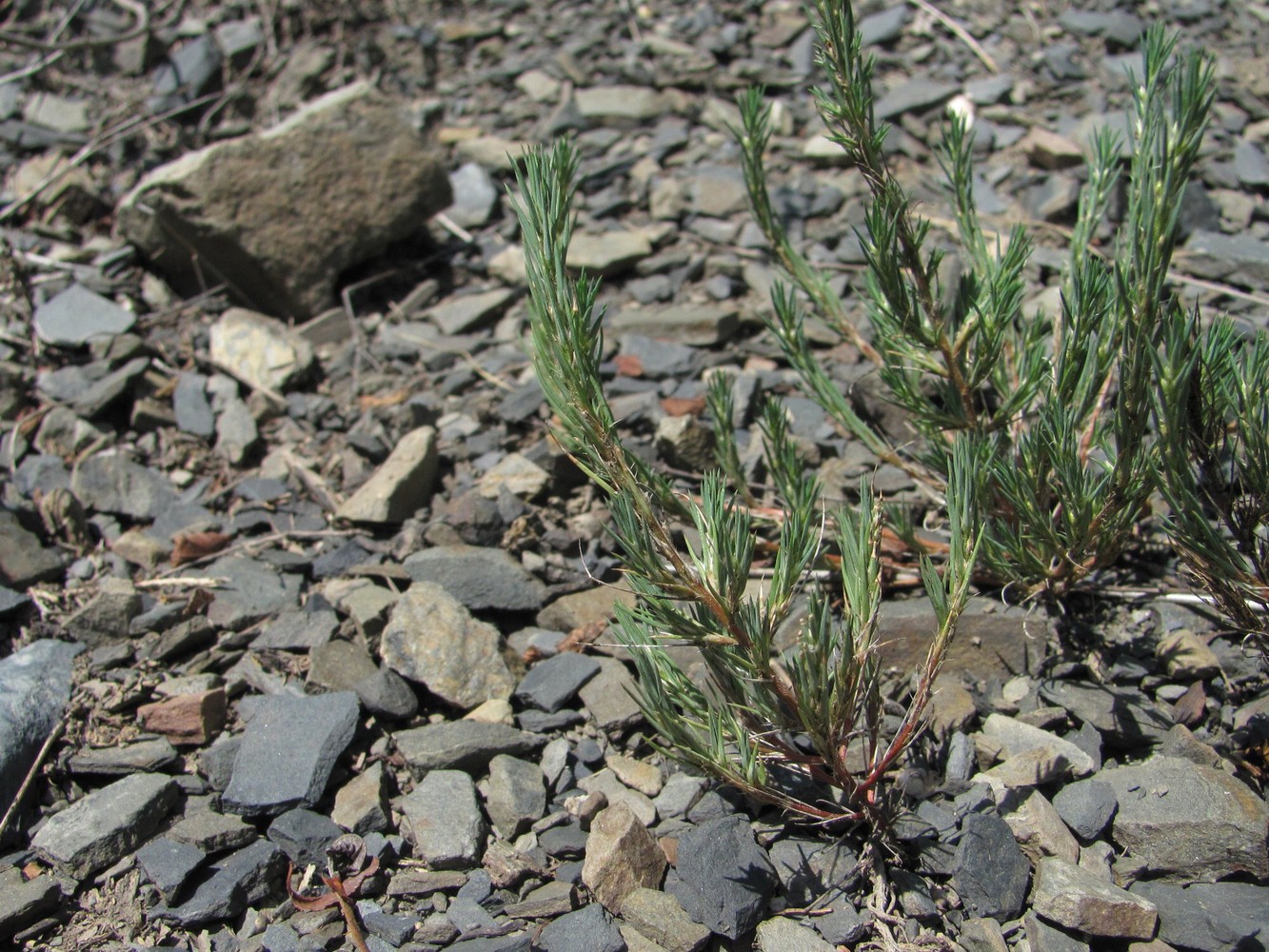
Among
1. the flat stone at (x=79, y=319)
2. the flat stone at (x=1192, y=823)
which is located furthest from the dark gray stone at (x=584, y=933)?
the flat stone at (x=79, y=319)

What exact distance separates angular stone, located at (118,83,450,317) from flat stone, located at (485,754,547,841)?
2534 mm

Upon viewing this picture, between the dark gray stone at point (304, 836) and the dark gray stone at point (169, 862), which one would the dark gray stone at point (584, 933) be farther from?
the dark gray stone at point (169, 862)

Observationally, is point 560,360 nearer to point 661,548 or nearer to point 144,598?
point 661,548

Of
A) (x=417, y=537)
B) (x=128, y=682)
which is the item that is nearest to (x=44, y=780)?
(x=128, y=682)

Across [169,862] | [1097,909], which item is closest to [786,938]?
[1097,909]

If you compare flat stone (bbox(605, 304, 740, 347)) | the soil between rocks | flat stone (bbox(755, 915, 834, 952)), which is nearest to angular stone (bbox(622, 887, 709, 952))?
the soil between rocks

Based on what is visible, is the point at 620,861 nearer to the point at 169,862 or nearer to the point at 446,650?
the point at 446,650

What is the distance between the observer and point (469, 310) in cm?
425

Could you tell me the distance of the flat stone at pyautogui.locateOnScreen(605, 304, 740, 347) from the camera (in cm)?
392

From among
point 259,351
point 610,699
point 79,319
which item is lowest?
point 610,699

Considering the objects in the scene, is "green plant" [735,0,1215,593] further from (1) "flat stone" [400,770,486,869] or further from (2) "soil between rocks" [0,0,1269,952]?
(1) "flat stone" [400,770,486,869]

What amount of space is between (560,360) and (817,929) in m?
1.26

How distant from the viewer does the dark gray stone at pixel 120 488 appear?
340 centimetres

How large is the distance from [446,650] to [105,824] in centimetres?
87
